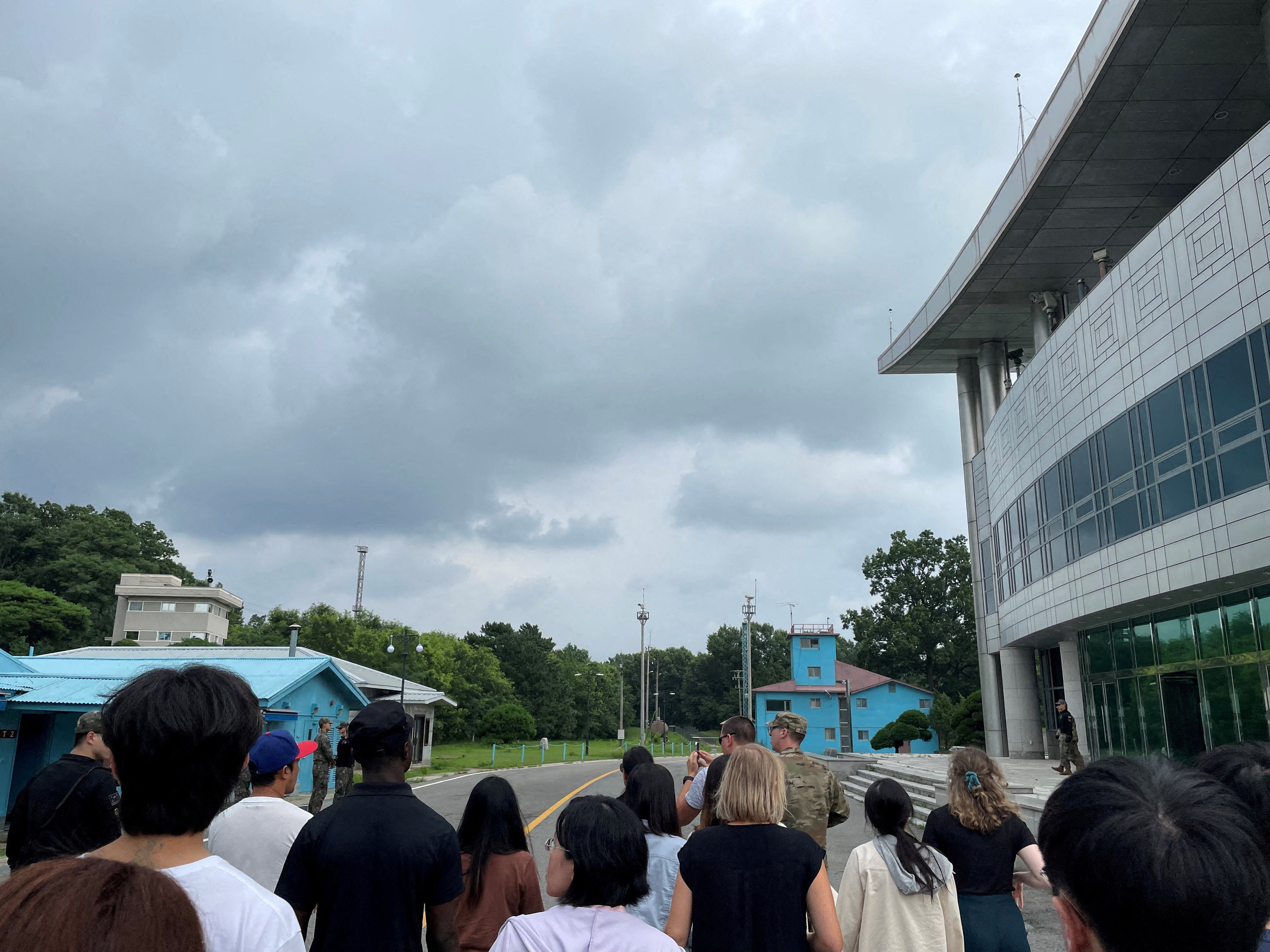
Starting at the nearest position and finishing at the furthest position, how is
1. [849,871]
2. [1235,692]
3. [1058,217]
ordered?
[849,871] → [1235,692] → [1058,217]

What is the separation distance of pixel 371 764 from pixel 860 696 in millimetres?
66835

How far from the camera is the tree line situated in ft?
194

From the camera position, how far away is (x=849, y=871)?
14.8ft

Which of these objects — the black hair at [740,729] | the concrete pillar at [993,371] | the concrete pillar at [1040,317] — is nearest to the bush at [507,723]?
the concrete pillar at [993,371]

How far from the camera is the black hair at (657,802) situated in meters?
4.75

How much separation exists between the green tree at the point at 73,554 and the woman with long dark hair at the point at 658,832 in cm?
7257

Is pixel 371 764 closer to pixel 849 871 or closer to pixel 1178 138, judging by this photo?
pixel 849 871

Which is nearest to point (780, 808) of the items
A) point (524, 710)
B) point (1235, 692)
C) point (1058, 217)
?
point (1235, 692)

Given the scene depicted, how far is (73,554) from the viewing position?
238 feet

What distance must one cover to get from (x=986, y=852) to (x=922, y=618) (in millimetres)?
70320

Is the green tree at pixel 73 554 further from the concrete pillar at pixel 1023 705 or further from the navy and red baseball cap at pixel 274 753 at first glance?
the navy and red baseball cap at pixel 274 753

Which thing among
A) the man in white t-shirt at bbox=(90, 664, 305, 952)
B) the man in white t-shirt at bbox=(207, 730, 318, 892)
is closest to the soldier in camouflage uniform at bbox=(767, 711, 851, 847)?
the man in white t-shirt at bbox=(207, 730, 318, 892)

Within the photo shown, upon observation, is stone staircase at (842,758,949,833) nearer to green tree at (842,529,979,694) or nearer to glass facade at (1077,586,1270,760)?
glass facade at (1077,586,1270,760)

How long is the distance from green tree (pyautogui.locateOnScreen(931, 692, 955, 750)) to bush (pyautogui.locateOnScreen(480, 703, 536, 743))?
92.3ft
